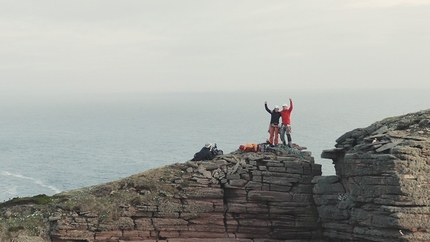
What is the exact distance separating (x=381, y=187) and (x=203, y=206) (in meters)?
11.0

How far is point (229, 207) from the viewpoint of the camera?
115ft

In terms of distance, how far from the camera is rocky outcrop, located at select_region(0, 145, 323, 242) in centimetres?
3388

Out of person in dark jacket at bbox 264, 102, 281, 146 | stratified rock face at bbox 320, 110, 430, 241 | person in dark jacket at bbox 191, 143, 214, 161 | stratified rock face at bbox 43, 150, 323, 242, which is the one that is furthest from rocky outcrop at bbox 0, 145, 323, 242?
person in dark jacket at bbox 264, 102, 281, 146

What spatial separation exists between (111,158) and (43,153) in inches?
874

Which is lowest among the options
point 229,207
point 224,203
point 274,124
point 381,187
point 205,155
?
point 229,207

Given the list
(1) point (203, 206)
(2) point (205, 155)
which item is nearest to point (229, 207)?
(1) point (203, 206)

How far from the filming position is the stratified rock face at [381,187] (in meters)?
28.6

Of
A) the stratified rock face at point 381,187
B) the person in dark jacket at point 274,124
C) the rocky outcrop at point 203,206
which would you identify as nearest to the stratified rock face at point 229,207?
the rocky outcrop at point 203,206

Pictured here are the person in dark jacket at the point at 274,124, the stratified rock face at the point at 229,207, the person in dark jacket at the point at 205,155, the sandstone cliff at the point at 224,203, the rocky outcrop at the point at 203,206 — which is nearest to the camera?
the sandstone cliff at the point at 224,203

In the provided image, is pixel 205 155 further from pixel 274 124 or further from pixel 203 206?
pixel 274 124

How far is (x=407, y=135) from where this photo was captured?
31.3 meters

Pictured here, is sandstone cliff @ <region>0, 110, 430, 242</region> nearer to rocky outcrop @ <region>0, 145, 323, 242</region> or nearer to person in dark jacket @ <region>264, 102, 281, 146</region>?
rocky outcrop @ <region>0, 145, 323, 242</region>

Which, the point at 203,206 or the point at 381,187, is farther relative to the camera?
the point at 203,206

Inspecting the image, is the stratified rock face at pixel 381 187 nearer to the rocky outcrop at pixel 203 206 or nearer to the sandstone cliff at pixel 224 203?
the sandstone cliff at pixel 224 203
